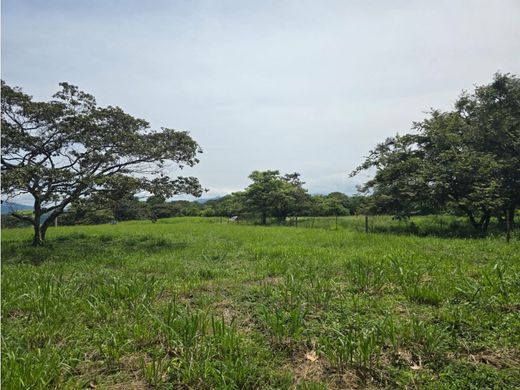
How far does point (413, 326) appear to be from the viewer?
3.68 m

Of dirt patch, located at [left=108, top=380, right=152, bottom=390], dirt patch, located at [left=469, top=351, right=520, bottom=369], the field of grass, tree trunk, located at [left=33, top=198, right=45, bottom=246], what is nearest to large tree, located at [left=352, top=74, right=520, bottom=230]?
the field of grass

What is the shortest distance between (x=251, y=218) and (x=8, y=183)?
95.8 feet

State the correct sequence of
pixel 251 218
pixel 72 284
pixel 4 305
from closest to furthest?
pixel 4 305
pixel 72 284
pixel 251 218

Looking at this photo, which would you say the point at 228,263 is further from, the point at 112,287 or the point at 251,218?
the point at 251,218

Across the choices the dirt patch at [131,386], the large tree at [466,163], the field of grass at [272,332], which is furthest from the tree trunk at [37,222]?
the large tree at [466,163]

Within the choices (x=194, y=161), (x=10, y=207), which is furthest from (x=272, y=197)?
(x=10, y=207)

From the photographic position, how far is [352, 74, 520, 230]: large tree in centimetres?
1502

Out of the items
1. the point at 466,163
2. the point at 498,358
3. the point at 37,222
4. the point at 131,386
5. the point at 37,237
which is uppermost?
the point at 466,163

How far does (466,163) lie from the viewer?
589 inches

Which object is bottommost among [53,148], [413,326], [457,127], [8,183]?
[413,326]

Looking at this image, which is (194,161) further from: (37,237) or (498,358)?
(498,358)

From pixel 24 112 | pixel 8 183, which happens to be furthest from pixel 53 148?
pixel 8 183

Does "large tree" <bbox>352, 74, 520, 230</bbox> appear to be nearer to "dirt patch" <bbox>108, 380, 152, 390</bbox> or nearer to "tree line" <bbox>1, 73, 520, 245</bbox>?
"tree line" <bbox>1, 73, 520, 245</bbox>

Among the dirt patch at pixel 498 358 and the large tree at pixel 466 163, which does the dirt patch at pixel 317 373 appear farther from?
the large tree at pixel 466 163
